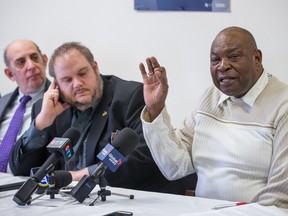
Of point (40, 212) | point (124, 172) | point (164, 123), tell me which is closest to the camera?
point (40, 212)

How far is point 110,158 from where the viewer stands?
1155 millimetres

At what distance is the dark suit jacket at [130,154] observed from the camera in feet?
5.88

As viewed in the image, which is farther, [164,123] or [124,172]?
[124,172]

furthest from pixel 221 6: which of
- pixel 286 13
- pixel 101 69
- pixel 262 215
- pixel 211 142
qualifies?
pixel 262 215

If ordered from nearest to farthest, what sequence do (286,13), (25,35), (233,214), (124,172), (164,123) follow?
(233,214) → (164,123) → (124,172) → (286,13) → (25,35)

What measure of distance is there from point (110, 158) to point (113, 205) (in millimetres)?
167

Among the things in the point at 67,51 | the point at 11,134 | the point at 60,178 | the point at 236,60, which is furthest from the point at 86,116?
the point at 236,60

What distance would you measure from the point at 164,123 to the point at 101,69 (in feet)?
3.98

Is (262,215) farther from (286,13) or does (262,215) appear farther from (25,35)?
(25,35)

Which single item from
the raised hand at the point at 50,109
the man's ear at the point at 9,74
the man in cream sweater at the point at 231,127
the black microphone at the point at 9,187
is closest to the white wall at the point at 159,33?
the man's ear at the point at 9,74

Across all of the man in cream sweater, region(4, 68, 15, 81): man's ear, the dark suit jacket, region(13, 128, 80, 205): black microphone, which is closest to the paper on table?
the man in cream sweater

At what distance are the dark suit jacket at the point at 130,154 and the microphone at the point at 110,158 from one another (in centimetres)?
51

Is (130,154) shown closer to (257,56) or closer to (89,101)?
(89,101)

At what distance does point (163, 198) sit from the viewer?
129 cm
